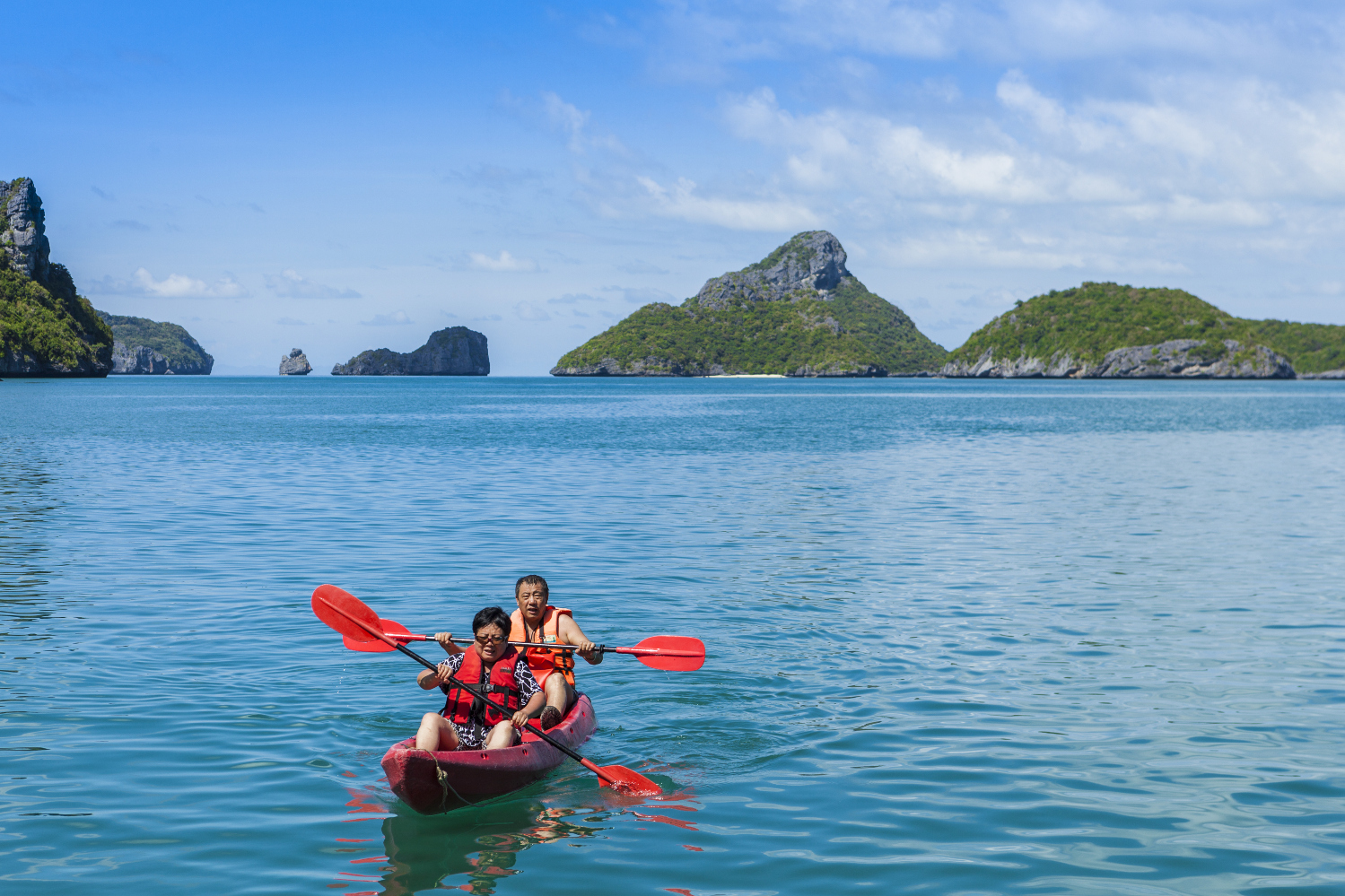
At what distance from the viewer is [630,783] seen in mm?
9422

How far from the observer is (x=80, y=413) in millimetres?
76375

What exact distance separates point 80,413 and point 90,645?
71.7m

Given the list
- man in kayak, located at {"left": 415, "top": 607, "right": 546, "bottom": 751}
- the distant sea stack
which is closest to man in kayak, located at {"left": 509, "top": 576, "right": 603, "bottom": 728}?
man in kayak, located at {"left": 415, "top": 607, "right": 546, "bottom": 751}

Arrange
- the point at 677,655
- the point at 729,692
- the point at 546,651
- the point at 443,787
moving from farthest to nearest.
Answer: the point at 729,692 → the point at 677,655 → the point at 546,651 → the point at 443,787

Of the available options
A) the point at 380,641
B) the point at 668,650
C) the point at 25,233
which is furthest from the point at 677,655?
the point at 25,233

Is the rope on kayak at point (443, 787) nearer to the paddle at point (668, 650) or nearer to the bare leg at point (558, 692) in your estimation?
the bare leg at point (558, 692)

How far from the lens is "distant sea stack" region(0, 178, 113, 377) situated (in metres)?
166

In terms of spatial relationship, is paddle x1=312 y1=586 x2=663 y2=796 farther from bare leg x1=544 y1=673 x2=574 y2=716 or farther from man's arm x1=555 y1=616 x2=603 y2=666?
man's arm x1=555 y1=616 x2=603 y2=666

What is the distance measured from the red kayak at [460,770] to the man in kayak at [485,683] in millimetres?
345

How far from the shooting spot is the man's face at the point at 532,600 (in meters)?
10.3

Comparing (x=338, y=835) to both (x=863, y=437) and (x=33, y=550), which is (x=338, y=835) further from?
(x=863, y=437)

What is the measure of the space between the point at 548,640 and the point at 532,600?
1.58 ft

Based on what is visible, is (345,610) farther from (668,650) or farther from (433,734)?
(668,650)

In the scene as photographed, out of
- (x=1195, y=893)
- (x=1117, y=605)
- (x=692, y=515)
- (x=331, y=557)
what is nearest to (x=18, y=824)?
(x=1195, y=893)
